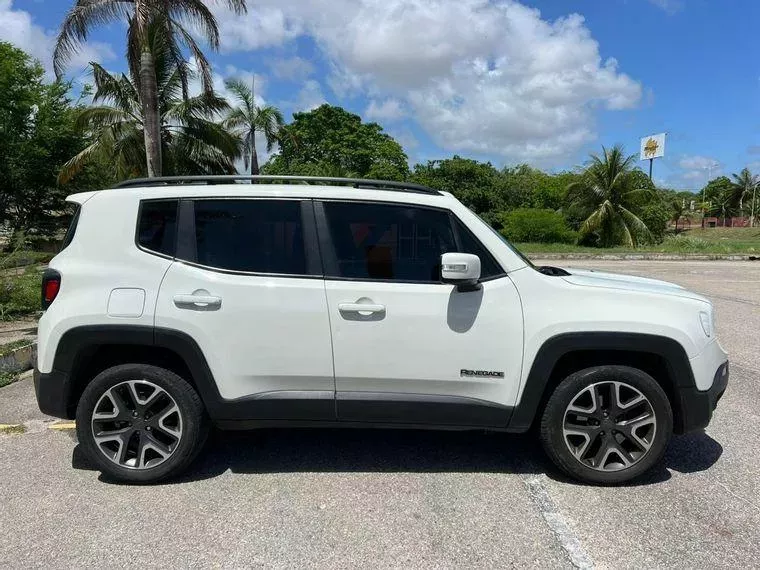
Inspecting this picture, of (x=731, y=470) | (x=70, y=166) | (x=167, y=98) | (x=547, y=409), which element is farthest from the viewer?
(x=167, y=98)

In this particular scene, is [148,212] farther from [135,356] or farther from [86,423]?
[86,423]

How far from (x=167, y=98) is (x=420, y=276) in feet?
68.1

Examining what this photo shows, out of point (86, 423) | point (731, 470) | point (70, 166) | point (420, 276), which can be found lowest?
point (731, 470)

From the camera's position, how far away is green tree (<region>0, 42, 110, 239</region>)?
1873 centimetres

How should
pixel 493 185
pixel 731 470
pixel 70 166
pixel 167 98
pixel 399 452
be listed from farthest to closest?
pixel 493 185, pixel 167 98, pixel 70 166, pixel 399 452, pixel 731 470

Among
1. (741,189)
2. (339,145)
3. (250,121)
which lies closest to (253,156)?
(250,121)

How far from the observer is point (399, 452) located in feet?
12.6

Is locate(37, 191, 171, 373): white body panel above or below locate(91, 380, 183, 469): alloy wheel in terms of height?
above

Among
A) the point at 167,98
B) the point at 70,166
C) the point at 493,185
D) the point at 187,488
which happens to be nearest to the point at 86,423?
A: the point at 187,488

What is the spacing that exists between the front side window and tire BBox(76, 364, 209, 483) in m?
1.25

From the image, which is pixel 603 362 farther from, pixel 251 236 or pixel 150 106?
pixel 150 106

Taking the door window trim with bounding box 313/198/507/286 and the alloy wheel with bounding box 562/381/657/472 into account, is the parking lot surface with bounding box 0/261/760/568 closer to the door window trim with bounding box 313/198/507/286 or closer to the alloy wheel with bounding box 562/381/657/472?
the alloy wheel with bounding box 562/381/657/472

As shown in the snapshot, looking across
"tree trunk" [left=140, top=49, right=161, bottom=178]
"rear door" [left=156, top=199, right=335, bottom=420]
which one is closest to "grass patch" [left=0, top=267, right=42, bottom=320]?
"rear door" [left=156, top=199, right=335, bottom=420]

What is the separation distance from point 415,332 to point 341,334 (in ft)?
1.44
